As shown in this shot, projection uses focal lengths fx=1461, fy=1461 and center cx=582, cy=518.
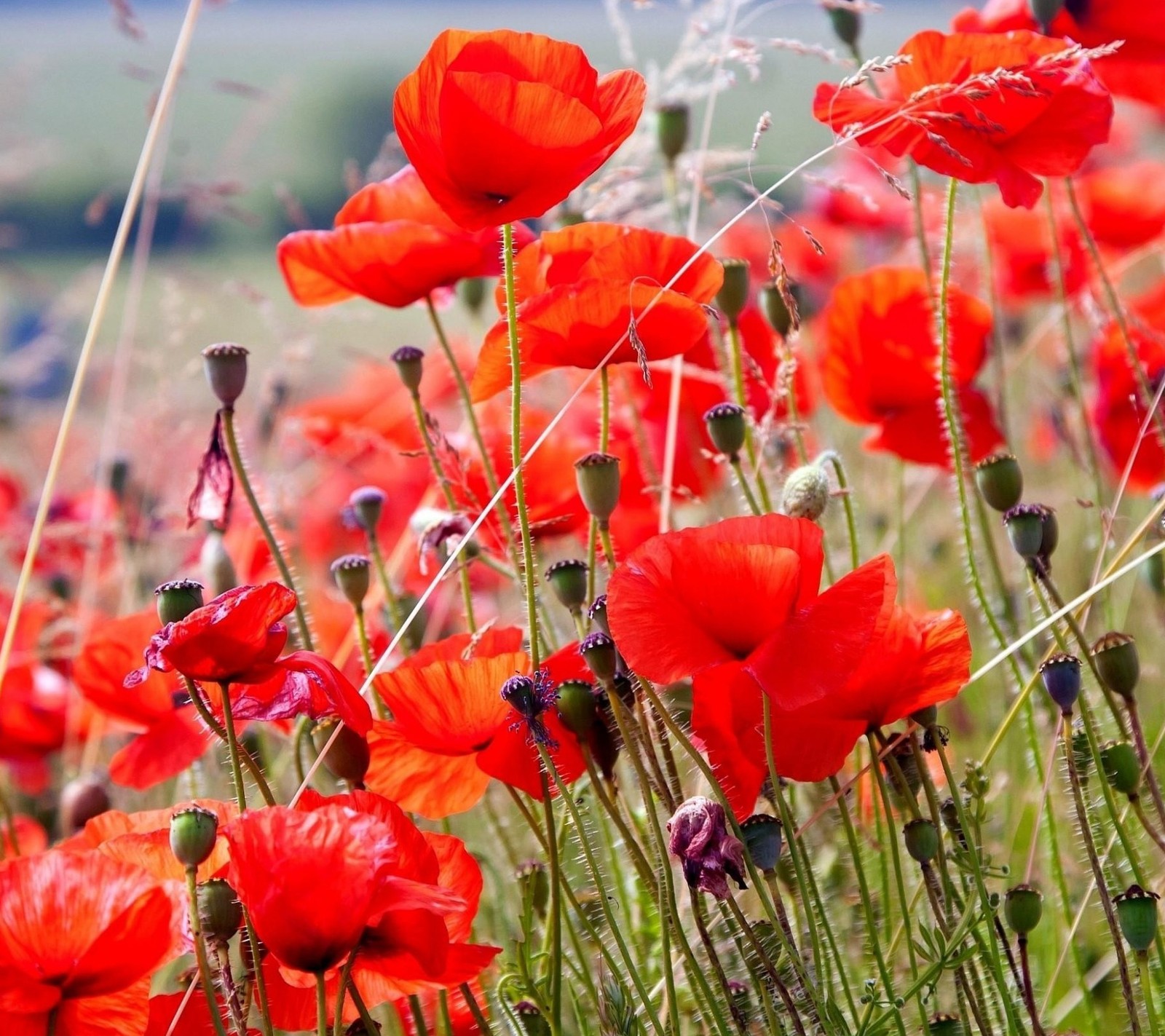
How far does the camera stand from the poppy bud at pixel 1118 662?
868mm

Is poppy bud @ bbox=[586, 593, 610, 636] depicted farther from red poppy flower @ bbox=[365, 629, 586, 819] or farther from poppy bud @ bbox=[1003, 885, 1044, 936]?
poppy bud @ bbox=[1003, 885, 1044, 936]

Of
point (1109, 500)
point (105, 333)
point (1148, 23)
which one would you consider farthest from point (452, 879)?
point (105, 333)

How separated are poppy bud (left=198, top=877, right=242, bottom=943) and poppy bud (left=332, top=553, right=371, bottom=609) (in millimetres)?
270

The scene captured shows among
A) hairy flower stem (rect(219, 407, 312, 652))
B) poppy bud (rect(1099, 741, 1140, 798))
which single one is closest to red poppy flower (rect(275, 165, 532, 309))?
hairy flower stem (rect(219, 407, 312, 652))

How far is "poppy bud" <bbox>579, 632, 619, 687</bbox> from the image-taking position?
2.61ft

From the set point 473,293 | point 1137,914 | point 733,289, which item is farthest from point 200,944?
point 473,293

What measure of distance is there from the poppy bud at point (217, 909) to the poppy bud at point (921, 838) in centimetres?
37

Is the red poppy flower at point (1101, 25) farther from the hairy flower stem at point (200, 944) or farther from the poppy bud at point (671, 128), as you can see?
the hairy flower stem at point (200, 944)

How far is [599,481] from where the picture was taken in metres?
0.88

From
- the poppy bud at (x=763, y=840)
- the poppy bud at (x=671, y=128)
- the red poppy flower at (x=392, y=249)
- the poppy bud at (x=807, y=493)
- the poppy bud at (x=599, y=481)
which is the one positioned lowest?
the poppy bud at (x=763, y=840)

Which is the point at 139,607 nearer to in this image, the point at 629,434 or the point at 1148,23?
the point at 629,434

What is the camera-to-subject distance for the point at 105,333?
8.20 metres

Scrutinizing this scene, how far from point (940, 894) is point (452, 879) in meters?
0.33

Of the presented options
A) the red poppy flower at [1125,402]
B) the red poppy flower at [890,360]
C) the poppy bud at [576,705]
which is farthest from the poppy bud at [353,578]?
the red poppy flower at [1125,402]
